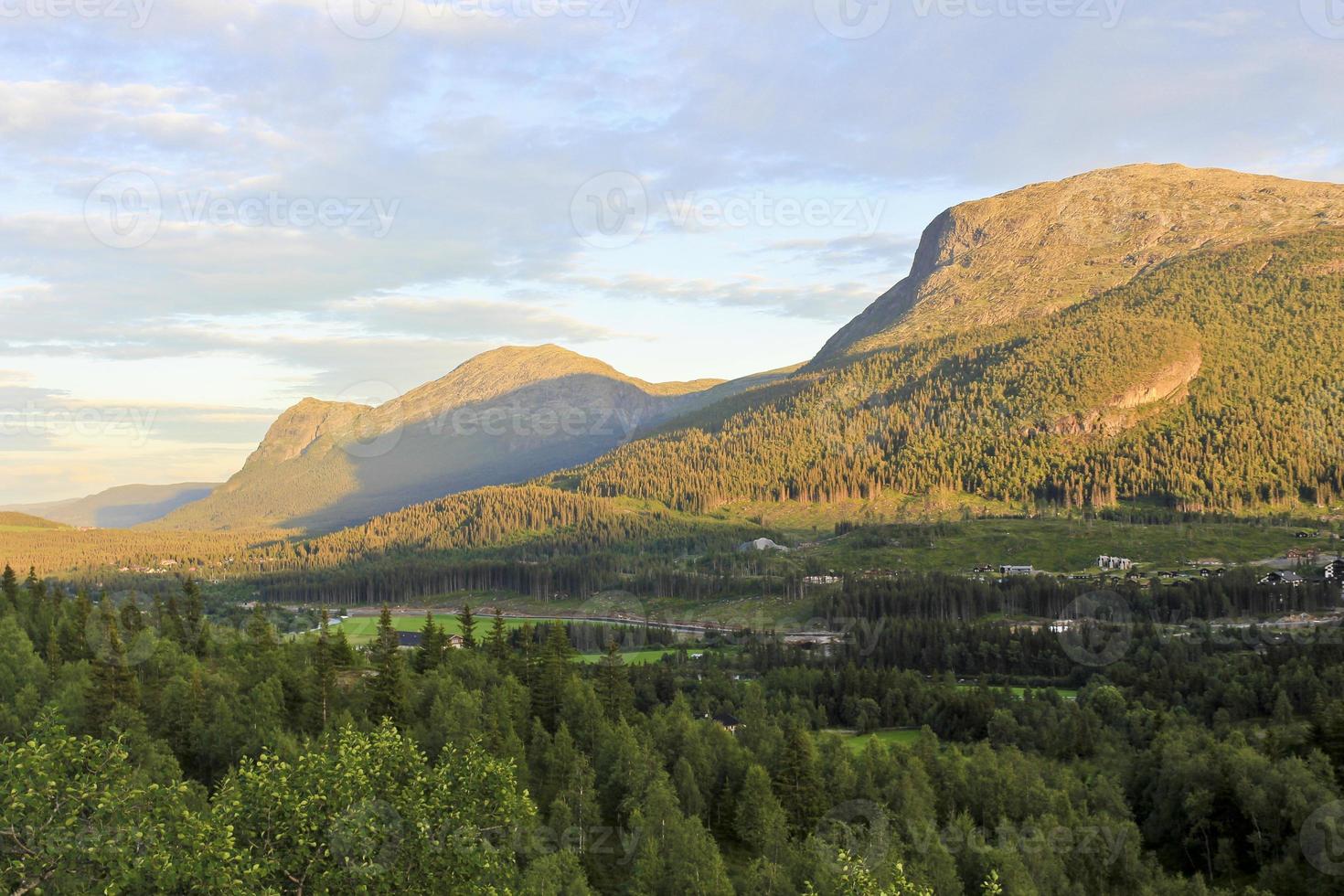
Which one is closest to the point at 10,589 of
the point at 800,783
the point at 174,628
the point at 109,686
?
the point at 174,628

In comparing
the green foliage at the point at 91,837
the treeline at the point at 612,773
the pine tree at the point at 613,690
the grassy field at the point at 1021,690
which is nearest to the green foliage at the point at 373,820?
the treeline at the point at 612,773

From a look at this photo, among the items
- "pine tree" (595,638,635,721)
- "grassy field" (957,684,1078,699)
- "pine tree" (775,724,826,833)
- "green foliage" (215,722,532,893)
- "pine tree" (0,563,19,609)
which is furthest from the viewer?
"pine tree" (0,563,19,609)

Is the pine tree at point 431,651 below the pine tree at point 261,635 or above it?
below

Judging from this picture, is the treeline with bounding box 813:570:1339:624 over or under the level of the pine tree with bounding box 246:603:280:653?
under

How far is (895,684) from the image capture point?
13212 cm

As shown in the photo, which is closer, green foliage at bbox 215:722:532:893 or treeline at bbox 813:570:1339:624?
green foliage at bbox 215:722:532:893

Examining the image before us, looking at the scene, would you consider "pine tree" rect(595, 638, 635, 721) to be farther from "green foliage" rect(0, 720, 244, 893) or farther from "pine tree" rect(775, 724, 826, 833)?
"green foliage" rect(0, 720, 244, 893)

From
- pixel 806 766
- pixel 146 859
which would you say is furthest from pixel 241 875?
pixel 806 766

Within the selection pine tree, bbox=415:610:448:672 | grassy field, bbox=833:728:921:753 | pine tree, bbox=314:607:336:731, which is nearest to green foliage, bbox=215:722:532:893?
pine tree, bbox=314:607:336:731

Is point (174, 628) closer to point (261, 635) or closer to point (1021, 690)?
point (261, 635)

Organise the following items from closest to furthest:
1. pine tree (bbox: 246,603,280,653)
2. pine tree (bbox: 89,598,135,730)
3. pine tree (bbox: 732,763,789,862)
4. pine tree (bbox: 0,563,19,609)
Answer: pine tree (bbox: 732,763,789,862) → pine tree (bbox: 89,598,135,730) → pine tree (bbox: 246,603,280,653) → pine tree (bbox: 0,563,19,609)

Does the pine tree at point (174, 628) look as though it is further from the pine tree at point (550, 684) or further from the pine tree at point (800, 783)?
the pine tree at point (800, 783)

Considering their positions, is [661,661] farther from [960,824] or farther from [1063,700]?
[960,824]

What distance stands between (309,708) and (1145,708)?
3780 inches
